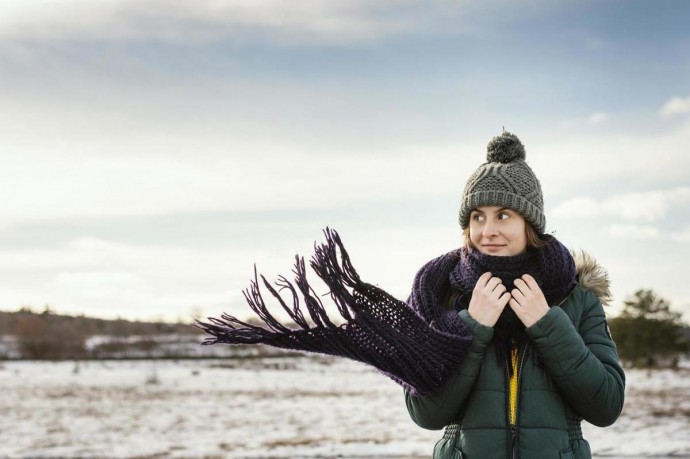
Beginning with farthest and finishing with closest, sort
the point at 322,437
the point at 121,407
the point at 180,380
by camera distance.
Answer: the point at 180,380 < the point at 121,407 < the point at 322,437

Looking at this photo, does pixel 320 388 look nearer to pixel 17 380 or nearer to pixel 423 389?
pixel 17 380

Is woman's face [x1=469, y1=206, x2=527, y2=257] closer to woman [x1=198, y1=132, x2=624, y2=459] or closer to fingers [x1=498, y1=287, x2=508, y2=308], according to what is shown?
woman [x1=198, y1=132, x2=624, y2=459]

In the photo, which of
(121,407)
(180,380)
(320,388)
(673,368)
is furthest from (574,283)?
(673,368)

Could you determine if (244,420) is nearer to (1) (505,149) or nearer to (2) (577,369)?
(1) (505,149)

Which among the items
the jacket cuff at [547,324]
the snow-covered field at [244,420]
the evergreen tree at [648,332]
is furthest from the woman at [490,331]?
the evergreen tree at [648,332]

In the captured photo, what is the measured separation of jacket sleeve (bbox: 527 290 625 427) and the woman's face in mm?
239

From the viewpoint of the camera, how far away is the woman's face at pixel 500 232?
7.43ft

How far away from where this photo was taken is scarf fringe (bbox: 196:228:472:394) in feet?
7.02

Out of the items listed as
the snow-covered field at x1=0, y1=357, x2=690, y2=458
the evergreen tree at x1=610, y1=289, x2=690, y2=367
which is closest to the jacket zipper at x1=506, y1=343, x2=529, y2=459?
the snow-covered field at x1=0, y1=357, x2=690, y2=458

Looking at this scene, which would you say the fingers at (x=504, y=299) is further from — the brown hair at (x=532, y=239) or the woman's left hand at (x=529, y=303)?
the brown hair at (x=532, y=239)

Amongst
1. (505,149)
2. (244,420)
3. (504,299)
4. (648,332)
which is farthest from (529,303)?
Result: (648,332)

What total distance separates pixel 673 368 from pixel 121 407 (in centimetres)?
2209

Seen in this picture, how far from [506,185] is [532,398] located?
0.62 metres

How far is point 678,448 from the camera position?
9227mm
